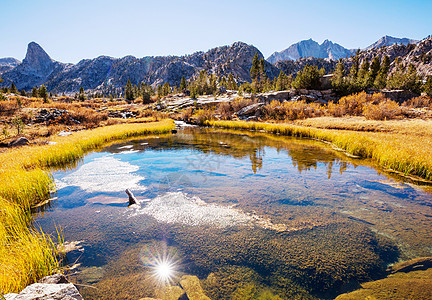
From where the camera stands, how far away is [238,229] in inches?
248

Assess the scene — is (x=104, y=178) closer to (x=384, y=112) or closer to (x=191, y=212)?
(x=191, y=212)

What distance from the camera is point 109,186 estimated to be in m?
9.93

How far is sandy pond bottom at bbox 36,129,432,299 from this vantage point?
4383 mm

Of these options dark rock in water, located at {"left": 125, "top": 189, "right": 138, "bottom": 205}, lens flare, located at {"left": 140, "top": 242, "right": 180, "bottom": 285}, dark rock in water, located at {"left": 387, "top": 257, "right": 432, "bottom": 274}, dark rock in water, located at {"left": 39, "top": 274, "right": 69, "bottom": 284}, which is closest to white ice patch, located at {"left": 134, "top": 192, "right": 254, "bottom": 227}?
dark rock in water, located at {"left": 125, "top": 189, "right": 138, "bottom": 205}

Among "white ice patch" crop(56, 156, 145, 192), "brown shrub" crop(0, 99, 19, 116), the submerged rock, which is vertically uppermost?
"brown shrub" crop(0, 99, 19, 116)

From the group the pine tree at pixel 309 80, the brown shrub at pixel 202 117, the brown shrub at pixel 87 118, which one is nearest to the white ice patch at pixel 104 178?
the brown shrub at pixel 87 118

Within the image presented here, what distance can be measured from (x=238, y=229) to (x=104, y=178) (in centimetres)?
878

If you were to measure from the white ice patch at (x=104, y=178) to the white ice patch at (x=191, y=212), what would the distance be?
2253 mm

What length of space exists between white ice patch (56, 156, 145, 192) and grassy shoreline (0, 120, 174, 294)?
1.21 metres

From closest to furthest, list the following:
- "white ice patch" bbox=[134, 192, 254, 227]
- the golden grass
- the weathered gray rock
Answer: "white ice patch" bbox=[134, 192, 254, 227] < the golden grass < the weathered gray rock

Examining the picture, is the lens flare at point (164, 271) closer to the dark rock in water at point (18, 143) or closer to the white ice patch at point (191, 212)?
the white ice patch at point (191, 212)

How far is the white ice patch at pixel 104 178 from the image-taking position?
9.79 metres

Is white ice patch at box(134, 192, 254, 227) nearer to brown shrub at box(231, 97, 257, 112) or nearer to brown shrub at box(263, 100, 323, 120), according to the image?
brown shrub at box(263, 100, 323, 120)

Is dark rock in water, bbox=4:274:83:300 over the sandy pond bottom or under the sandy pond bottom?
over
